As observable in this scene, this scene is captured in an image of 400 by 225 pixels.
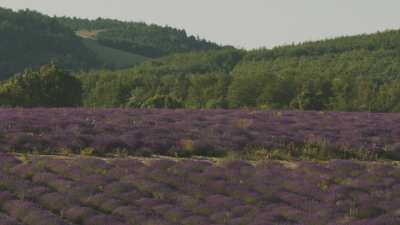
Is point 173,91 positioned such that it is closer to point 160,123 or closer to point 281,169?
point 160,123

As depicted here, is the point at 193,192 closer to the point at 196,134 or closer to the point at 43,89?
the point at 196,134

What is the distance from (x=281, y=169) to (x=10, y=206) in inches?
344

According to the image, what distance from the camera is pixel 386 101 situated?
359 feet

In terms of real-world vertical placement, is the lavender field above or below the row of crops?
above

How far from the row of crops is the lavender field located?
221 cm

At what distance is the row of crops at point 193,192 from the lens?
66.1 ft

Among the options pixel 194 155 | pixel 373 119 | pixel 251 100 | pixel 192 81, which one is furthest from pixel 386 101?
pixel 194 155

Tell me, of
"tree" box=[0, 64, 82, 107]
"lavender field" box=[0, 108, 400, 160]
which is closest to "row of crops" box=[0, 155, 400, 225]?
"lavender field" box=[0, 108, 400, 160]

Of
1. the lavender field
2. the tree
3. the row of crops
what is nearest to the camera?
the row of crops

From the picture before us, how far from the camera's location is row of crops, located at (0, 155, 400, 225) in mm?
20156

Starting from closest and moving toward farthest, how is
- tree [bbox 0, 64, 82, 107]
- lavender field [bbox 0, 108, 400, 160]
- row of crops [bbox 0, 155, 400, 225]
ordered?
row of crops [bbox 0, 155, 400, 225] → lavender field [bbox 0, 108, 400, 160] → tree [bbox 0, 64, 82, 107]

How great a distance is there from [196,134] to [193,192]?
9.14 meters

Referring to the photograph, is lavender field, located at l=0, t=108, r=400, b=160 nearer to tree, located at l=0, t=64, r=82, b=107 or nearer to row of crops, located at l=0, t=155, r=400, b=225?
row of crops, located at l=0, t=155, r=400, b=225

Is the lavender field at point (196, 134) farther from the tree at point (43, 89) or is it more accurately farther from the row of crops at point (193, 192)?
the tree at point (43, 89)
